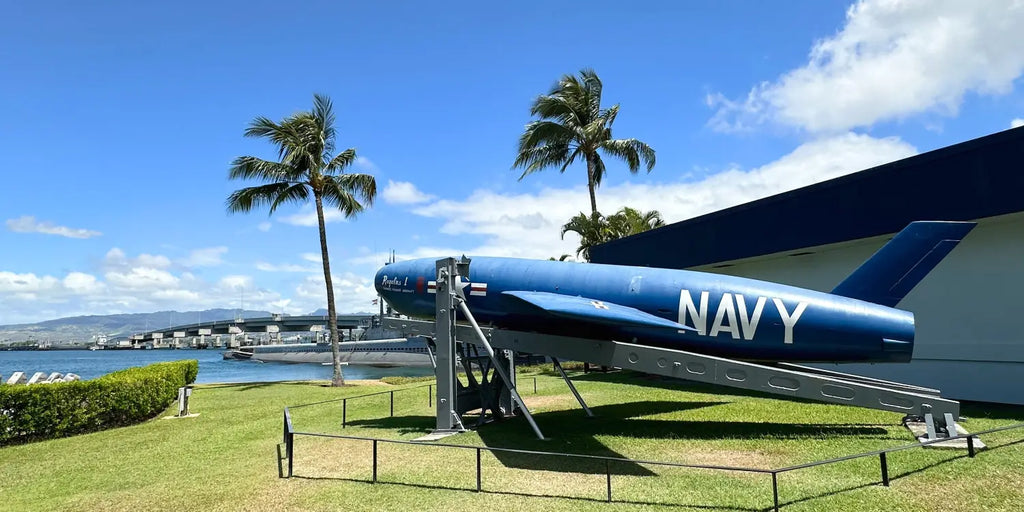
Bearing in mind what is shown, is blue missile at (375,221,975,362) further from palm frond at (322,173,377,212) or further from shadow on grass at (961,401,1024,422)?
palm frond at (322,173,377,212)

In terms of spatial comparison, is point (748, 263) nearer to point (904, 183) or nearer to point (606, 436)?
point (904, 183)

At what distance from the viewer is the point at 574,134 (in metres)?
26.9

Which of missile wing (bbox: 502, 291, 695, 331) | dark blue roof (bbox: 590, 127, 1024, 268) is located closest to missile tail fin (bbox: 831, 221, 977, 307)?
dark blue roof (bbox: 590, 127, 1024, 268)

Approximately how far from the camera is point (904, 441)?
900 cm

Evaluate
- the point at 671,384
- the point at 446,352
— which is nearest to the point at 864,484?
the point at 446,352

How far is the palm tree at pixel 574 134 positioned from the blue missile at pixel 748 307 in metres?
16.8

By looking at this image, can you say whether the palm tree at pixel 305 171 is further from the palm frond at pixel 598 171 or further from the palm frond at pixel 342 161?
the palm frond at pixel 598 171

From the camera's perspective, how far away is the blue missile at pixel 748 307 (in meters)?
9.49

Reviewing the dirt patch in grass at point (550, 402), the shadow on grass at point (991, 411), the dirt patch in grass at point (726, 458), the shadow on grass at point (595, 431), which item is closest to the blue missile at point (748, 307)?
the shadow on grass at point (595, 431)

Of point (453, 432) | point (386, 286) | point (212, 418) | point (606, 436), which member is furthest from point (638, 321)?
point (212, 418)

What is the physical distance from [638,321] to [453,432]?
14.8ft

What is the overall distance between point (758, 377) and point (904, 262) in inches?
155

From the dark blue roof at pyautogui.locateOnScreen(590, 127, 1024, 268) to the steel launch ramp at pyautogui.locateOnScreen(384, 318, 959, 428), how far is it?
5.22m

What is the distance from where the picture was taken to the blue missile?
9492mm
